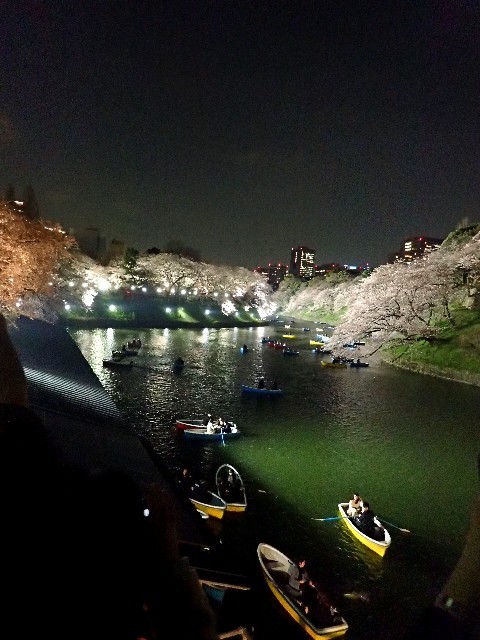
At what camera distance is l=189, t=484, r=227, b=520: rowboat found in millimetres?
12703

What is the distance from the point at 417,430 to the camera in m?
23.2

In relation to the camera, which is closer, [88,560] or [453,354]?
[88,560]

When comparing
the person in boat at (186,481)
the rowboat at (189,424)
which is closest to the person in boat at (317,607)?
the person in boat at (186,481)

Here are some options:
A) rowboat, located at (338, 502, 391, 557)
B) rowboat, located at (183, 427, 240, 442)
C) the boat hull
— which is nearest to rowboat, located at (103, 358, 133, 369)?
rowboat, located at (183, 427, 240, 442)

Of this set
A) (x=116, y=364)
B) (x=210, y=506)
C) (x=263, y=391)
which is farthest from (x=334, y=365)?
(x=210, y=506)

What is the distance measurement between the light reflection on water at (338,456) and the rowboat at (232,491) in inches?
18.1

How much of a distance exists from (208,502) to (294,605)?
449 cm

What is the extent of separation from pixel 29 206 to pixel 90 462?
64.8 meters

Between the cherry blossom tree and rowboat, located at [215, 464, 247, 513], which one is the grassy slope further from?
the cherry blossom tree

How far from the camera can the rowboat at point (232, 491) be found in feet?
43.4

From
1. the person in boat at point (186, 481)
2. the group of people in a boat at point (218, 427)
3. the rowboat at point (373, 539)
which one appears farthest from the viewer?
the group of people in a boat at point (218, 427)

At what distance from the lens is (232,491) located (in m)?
13.6

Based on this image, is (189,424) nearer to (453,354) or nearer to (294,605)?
(294,605)

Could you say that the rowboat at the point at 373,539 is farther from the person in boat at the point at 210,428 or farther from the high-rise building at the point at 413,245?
the high-rise building at the point at 413,245
